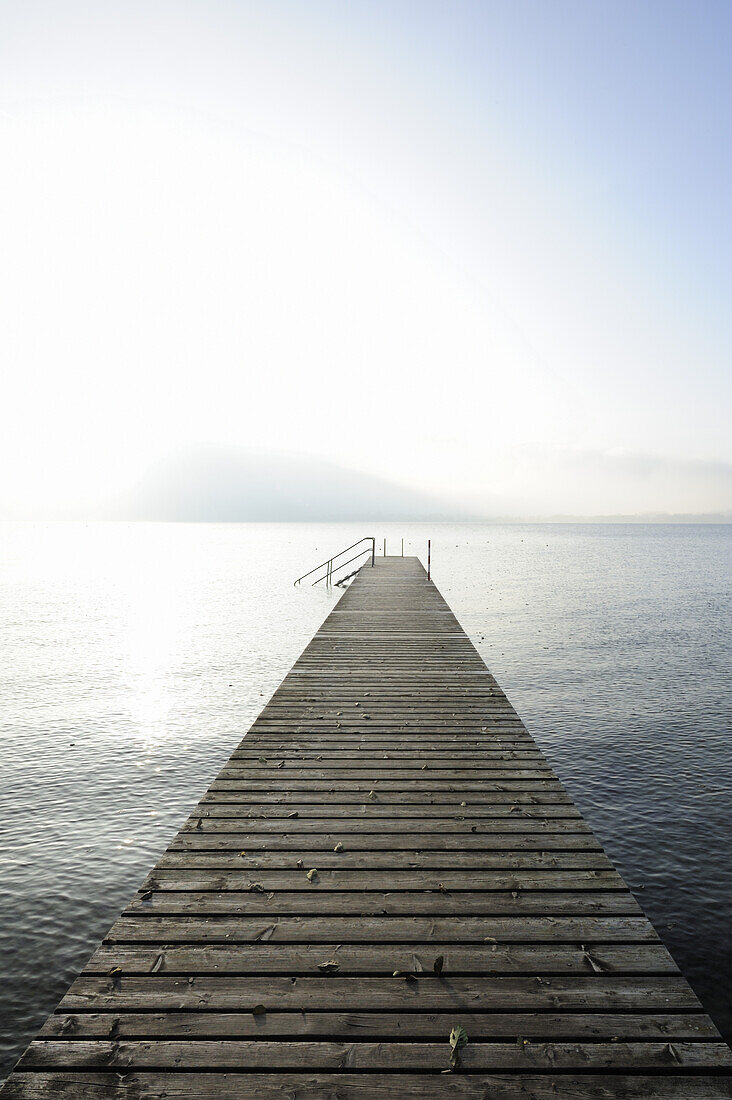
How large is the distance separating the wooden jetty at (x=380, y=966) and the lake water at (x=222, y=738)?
3.16 meters

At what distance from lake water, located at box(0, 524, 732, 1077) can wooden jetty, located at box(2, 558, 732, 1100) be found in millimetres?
3157

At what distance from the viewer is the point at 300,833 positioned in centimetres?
539

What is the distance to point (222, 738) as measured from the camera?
14.5m

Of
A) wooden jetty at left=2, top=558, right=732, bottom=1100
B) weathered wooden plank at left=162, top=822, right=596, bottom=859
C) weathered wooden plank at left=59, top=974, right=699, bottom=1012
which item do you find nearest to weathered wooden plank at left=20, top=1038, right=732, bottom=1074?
wooden jetty at left=2, top=558, right=732, bottom=1100

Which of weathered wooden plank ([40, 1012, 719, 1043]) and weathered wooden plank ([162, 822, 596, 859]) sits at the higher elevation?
weathered wooden plank ([40, 1012, 719, 1043])

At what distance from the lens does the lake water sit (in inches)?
305

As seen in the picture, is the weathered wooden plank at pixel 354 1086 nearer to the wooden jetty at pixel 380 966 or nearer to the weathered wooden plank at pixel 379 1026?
the wooden jetty at pixel 380 966

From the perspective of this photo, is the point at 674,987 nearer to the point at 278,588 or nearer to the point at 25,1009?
the point at 25,1009

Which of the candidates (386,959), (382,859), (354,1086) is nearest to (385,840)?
(382,859)

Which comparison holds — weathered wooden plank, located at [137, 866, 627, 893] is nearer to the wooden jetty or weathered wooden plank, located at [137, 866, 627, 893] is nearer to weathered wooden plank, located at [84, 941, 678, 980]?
the wooden jetty

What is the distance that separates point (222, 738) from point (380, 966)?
11492 millimetres

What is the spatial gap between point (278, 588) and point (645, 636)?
28.9 meters

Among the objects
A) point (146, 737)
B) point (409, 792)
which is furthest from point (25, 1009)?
point (146, 737)

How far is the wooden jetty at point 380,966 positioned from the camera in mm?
2988
